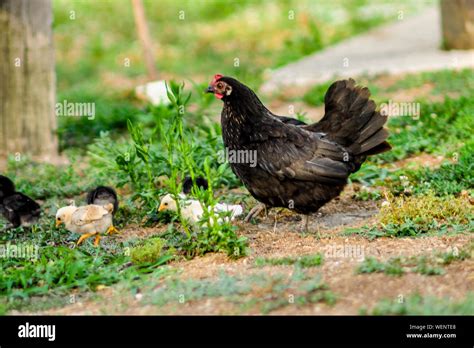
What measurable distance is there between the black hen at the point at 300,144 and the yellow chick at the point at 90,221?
1.22m

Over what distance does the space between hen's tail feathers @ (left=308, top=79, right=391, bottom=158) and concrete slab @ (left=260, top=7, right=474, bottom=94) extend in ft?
18.9

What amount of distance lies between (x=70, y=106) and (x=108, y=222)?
520 cm

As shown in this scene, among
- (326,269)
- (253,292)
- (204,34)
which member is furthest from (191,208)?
(204,34)

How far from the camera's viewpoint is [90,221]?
768 cm

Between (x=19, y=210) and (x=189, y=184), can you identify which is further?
(x=189, y=184)

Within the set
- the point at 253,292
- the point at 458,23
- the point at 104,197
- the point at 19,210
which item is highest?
the point at 458,23

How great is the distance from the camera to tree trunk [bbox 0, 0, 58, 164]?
1058cm

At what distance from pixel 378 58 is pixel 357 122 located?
24.8 ft

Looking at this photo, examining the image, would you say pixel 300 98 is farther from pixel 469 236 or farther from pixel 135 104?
pixel 469 236

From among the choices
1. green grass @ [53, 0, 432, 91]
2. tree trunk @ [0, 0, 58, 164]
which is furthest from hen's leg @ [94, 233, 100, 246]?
green grass @ [53, 0, 432, 91]

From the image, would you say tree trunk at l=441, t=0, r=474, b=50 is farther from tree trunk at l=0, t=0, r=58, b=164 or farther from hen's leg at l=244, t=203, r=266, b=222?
hen's leg at l=244, t=203, r=266, b=222

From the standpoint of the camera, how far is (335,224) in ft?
26.2

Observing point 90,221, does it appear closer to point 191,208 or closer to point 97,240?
point 97,240

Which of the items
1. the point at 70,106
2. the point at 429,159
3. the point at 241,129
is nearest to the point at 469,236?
the point at 241,129
